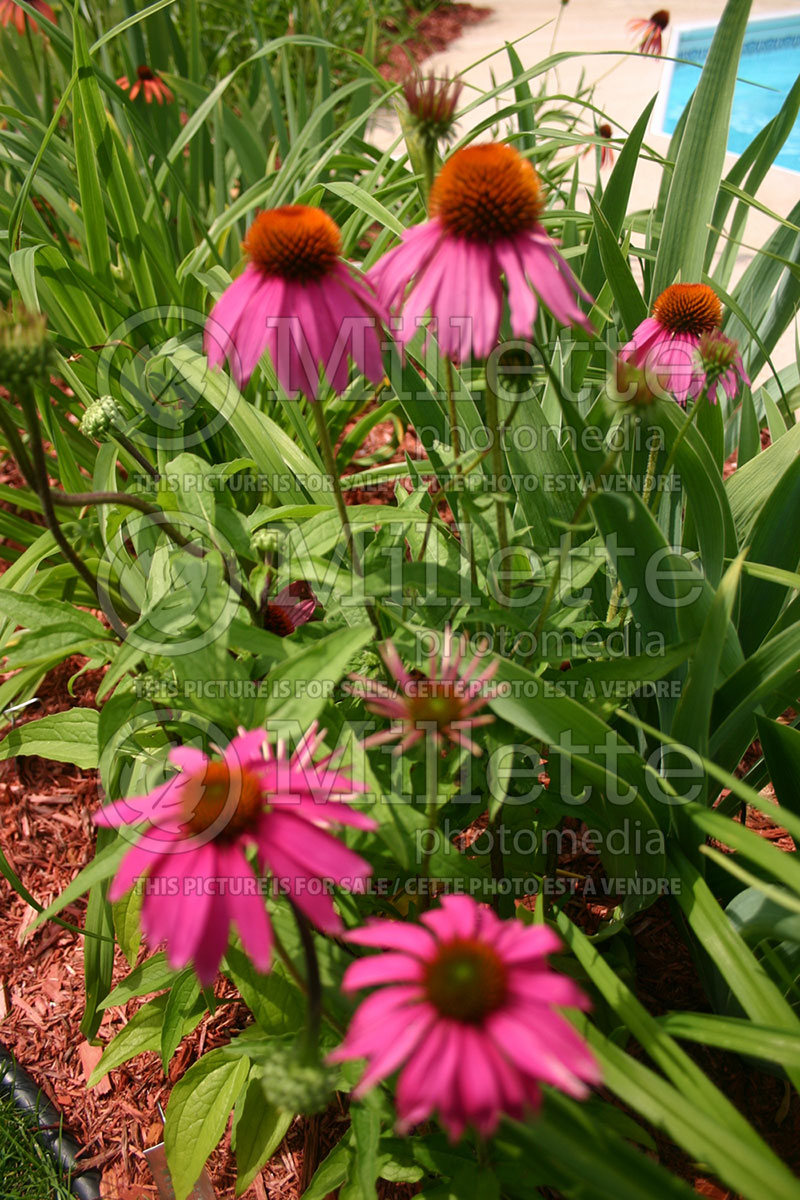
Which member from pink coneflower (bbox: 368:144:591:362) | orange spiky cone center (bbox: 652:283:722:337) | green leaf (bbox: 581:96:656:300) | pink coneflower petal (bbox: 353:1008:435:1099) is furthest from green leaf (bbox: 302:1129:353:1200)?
green leaf (bbox: 581:96:656:300)

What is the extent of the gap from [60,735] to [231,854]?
57 cm

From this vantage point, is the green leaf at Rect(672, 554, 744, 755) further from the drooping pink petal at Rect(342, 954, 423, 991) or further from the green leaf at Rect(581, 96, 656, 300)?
the green leaf at Rect(581, 96, 656, 300)

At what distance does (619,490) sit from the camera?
39.1 inches

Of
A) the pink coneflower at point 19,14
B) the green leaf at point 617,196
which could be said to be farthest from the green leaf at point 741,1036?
the pink coneflower at point 19,14

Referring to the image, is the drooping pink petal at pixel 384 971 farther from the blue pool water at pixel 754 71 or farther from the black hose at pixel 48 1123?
the blue pool water at pixel 754 71

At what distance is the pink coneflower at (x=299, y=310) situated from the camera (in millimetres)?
767

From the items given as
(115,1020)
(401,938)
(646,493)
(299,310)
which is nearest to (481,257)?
(299,310)

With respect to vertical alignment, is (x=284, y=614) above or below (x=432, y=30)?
below

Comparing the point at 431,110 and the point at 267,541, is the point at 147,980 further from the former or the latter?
the point at 431,110

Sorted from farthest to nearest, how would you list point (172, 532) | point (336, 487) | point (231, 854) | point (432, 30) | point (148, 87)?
point (432, 30) < point (148, 87) < point (172, 532) < point (336, 487) < point (231, 854)

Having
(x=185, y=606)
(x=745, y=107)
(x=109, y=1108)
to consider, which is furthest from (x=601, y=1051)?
(x=745, y=107)

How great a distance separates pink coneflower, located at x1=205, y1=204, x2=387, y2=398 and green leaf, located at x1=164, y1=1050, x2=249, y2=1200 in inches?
30.5

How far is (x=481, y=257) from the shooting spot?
0.74 m

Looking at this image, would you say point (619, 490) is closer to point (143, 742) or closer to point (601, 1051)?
point (601, 1051)
